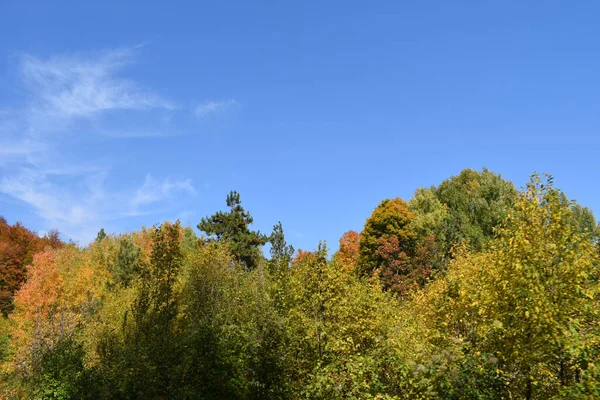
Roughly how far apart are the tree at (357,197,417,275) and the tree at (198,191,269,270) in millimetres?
15061

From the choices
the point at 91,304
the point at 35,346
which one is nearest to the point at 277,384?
the point at 35,346

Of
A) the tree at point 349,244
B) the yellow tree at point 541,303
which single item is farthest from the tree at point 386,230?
the yellow tree at point 541,303

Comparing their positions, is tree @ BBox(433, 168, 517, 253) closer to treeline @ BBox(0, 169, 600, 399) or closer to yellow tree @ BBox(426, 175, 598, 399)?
treeline @ BBox(0, 169, 600, 399)

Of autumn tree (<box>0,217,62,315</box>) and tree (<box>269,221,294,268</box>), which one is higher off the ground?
autumn tree (<box>0,217,62,315</box>)

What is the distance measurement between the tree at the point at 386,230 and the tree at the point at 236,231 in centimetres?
1506

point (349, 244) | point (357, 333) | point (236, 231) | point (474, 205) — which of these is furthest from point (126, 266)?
point (474, 205)

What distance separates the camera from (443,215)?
184 feet

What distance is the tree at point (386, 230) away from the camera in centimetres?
5325

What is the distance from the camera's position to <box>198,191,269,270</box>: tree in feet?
144

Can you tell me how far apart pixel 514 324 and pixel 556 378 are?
174 cm

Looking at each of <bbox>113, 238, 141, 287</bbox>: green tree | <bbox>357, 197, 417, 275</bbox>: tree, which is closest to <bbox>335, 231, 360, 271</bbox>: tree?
<bbox>357, 197, 417, 275</bbox>: tree

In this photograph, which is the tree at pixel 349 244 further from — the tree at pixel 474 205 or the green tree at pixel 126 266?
the green tree at pixel 126 266

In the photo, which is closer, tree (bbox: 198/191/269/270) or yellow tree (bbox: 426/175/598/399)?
yellow tree (bbox: 426/175/598/399)

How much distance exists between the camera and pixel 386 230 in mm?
53938
